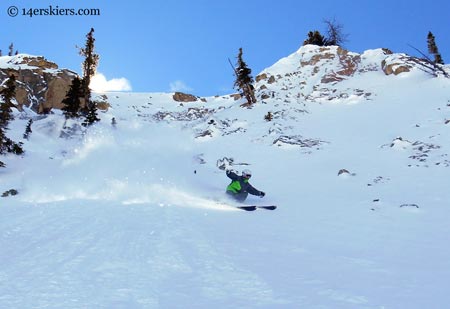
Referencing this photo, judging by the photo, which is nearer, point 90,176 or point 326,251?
point 326,251

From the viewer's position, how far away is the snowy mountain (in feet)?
16.0

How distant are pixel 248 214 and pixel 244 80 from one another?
34.3 metres

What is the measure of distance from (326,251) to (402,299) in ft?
8.86

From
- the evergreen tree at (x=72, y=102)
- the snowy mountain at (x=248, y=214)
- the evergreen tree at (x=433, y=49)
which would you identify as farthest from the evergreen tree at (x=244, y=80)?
the evergreen tree at (x=433, y=49)

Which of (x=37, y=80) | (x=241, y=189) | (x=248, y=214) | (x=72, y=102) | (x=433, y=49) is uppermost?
(x=433, y=49)

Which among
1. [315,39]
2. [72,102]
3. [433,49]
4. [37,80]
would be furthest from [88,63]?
[433,49]

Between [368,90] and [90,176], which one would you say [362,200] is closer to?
[90,176]

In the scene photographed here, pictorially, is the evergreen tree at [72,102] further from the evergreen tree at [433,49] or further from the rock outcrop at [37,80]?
the evergreen tree at [433,49]

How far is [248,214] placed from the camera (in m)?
12.3

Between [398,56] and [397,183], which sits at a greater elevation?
[398,56]

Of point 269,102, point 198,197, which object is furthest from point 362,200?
point 269,102

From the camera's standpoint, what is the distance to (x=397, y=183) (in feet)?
54.0

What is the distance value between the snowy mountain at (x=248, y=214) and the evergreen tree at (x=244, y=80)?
707cm

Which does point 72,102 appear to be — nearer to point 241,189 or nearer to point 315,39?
point 241,189
